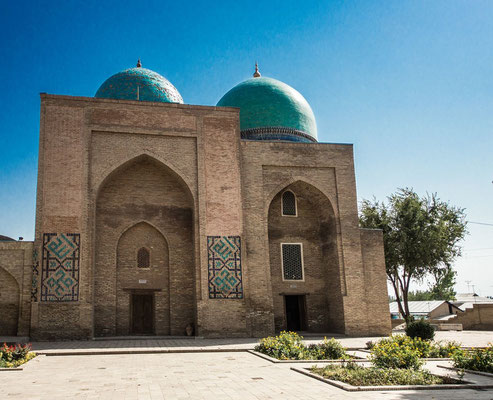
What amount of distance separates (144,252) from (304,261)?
524 cm

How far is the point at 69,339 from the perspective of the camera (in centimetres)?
1326

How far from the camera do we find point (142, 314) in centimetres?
1524

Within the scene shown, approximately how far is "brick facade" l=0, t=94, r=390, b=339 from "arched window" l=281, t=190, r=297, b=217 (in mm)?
226

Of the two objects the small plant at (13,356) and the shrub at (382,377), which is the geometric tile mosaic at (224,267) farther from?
the shrub at (382,377)

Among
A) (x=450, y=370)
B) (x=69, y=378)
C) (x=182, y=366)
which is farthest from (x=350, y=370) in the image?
(x=69, y=378)

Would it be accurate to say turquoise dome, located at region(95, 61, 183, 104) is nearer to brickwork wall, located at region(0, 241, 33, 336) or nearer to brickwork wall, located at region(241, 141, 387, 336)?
brickwork wall, located at region(241, 141, 387, 336)

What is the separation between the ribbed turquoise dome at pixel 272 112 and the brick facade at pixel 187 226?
2.11 meters

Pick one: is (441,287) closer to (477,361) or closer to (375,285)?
(375,285)

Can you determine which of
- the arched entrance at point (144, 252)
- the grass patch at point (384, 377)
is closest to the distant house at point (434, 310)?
the arched entrance at point (144, 252)

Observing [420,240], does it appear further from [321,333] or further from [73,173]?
[73,173]

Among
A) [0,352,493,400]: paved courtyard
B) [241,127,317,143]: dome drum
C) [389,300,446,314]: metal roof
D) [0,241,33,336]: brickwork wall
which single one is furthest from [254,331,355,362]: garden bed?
A: [389,300,446,314]: metal roof

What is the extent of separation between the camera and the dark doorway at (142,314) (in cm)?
1513

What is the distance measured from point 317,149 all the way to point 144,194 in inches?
230

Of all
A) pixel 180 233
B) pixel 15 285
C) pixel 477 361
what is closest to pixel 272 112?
pixel 180 233
